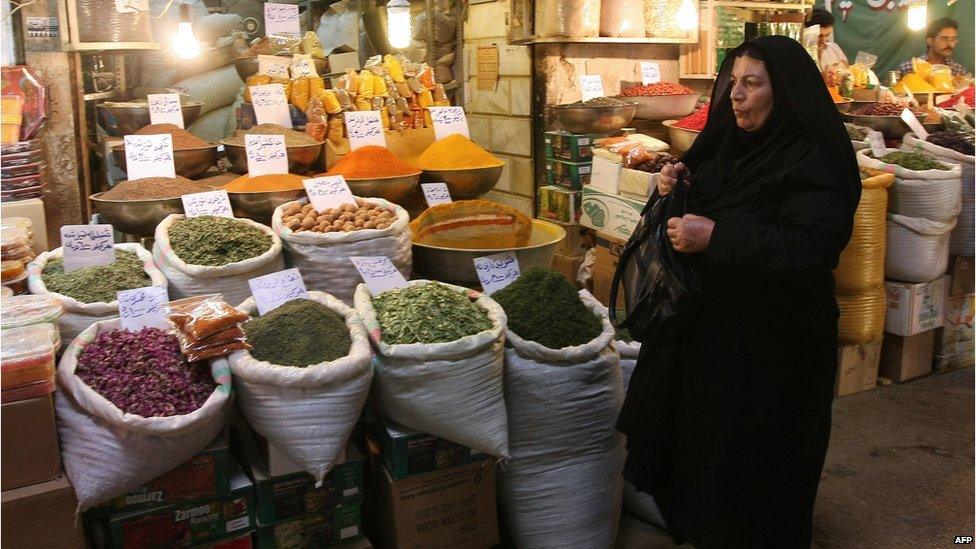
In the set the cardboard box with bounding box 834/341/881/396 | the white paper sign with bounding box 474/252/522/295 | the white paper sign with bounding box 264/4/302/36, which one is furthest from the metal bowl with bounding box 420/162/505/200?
the cardboard box with bounding box 834/341/881/396

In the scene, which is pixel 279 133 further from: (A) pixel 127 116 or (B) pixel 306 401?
(B) pixel 306 401

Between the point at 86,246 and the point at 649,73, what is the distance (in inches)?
132

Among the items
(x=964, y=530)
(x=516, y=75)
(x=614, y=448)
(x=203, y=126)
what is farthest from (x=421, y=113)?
(x=203, y=126)

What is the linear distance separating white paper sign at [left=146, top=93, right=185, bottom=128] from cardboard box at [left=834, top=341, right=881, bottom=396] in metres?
2.92

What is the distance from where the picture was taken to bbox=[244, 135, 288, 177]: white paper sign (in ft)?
9.47

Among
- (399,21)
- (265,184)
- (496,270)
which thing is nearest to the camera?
(496,270)

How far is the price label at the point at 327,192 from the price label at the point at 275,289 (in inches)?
19.5

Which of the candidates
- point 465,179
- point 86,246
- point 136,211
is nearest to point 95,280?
point 86,246

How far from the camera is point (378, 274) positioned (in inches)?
94.0

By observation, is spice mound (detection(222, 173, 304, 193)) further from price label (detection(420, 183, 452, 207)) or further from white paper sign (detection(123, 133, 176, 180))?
price label (detection(420, 183, 452, 207))

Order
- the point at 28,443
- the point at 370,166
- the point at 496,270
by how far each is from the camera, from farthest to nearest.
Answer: the point at 370,166, the point at 496,270, the point at 28,443

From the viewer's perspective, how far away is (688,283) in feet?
6.06

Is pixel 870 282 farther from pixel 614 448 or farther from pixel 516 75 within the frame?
pixel 516 75

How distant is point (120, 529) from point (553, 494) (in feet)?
3.55
